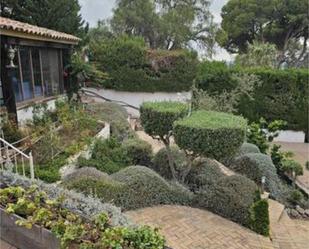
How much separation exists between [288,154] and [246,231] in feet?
22.8

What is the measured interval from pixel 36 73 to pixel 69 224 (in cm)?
807

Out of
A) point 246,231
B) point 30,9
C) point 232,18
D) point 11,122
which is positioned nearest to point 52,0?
point 30,9

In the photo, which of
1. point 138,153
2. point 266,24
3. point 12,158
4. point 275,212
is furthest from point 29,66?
point 266,24

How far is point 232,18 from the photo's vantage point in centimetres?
2972

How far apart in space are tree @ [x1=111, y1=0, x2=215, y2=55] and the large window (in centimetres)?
1478

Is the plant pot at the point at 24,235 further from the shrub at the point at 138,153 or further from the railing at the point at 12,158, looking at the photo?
the shrub at the point at 138,153

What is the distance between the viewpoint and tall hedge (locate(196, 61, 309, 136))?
1697cm

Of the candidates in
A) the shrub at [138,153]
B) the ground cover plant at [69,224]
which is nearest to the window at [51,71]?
the shrub at [138,153]

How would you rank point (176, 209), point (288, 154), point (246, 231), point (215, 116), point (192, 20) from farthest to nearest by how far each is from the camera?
1. point (192, 20)
2. point (288, 154)
3. point (215, 116)
4. point (176, 209)
5. point (246, 231)

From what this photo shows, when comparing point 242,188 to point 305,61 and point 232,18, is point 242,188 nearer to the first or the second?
point 232,18

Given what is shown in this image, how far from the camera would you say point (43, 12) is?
14227 millimetres

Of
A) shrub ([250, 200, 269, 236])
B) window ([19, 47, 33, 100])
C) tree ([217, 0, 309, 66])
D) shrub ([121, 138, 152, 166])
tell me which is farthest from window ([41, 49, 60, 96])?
tree ([217, 0, 309, 66])

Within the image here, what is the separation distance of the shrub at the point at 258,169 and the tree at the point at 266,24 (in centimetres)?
1901

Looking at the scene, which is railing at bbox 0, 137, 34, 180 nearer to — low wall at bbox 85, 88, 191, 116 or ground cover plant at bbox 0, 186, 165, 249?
ground cover plant at bbox 0, 186, 165, 249
